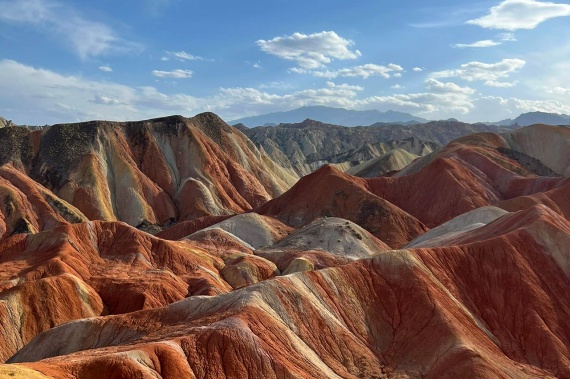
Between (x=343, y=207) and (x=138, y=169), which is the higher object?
(x=138, y=169)

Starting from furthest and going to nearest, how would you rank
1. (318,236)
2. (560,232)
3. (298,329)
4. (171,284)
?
(318,236), (171,284), (560,232), (298,329)

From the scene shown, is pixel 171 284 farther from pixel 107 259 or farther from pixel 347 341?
pixel 347 341

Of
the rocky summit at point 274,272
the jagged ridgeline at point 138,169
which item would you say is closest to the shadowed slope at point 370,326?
the rocky summit at point 274,272

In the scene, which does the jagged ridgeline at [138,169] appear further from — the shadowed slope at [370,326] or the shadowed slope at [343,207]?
the shadowed slope at [370,326]

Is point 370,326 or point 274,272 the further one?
point 274,272

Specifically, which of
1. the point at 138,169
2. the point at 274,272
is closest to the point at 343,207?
the point at 274,272

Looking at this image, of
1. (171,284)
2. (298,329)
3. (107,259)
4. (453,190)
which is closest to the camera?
(298,329)

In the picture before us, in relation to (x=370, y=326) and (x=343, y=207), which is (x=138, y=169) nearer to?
(x=343, y=207)

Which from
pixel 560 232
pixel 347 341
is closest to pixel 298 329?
pixel 347 341
